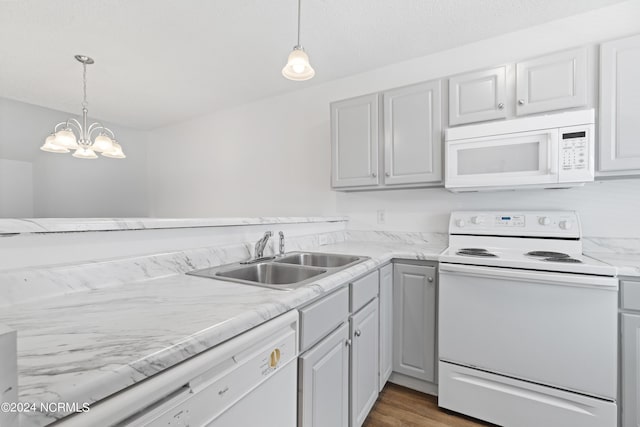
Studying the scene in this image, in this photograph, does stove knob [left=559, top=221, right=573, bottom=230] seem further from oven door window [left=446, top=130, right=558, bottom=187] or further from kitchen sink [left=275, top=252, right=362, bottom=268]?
kitchen sink [left=275, top=252, right=362, bottom=268]

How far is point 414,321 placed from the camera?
1764 mm

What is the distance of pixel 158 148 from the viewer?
4.43m

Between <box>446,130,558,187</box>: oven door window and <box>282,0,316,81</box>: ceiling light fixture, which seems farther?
<box>446,130,558,187</box>: oven door window

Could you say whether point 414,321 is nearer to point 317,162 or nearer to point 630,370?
point 630,370

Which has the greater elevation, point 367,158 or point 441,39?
point 441,39

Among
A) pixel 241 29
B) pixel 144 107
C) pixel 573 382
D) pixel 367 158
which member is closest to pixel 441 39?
pixel 367 158

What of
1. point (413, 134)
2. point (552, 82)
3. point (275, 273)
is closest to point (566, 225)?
point (552, 82)

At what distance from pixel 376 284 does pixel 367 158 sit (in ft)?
3.41

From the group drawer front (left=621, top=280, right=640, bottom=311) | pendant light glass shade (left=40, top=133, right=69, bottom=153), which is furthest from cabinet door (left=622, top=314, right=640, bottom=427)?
pendant light glass shade (left=40, top=133, right=69, bottom=153)

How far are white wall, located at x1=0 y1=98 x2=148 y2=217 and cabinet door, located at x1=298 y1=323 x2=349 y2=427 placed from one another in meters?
4.29

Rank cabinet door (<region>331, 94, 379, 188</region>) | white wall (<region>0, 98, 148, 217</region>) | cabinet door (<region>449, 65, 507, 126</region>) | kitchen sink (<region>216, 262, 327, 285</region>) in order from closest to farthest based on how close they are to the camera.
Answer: kitchen sink (<region>216, 262, 327, 285</region>)
cabinet door (<region>449, 65, 507, 126</region>)
cabinet door (<region>331, 94, 379, 188</region>)
white wall (<region>0, 98, 148, 217</region>)

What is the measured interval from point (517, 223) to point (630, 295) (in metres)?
0.66

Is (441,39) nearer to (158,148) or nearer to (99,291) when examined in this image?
(99,291)

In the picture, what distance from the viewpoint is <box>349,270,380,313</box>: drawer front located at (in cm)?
130
